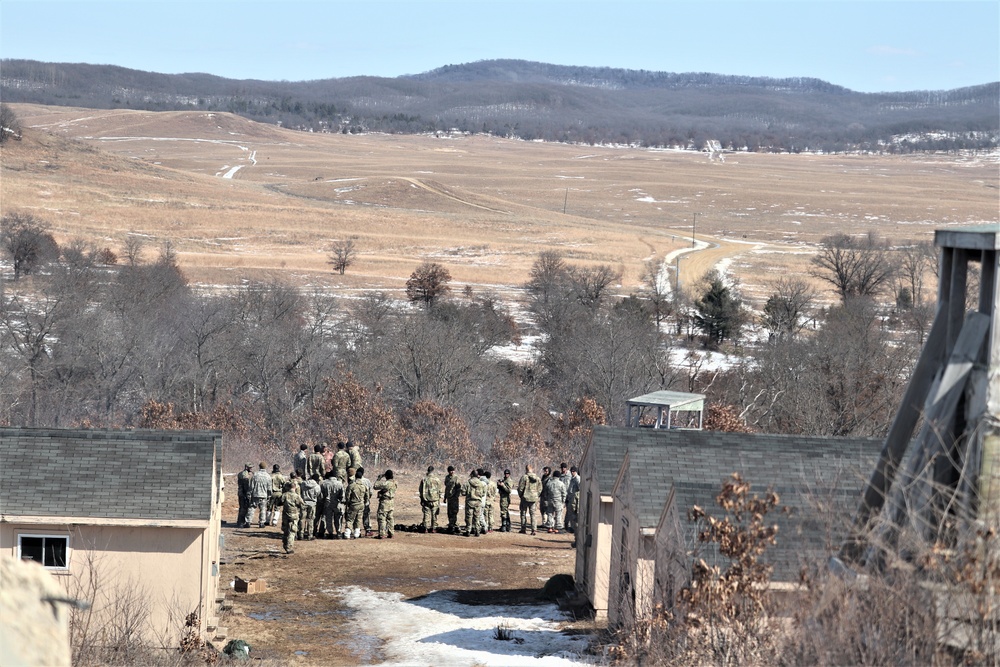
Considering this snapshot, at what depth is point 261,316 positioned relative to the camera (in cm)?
4703

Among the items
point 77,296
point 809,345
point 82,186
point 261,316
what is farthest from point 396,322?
point 82,186

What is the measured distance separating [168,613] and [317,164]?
148 meters

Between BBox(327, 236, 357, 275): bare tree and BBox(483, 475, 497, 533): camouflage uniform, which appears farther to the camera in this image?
BBox(327, 236, 357, 275): bare tree

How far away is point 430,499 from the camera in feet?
75.1

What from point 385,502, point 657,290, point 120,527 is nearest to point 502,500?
point 385,502

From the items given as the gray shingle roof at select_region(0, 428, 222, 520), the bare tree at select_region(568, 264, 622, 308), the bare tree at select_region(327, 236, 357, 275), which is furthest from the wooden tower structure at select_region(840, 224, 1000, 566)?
the bare tree at select_region(327, 236, 357, 275)

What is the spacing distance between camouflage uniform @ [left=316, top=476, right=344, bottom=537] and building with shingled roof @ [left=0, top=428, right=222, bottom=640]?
634 centimetres

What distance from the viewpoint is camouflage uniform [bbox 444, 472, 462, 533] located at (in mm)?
23219

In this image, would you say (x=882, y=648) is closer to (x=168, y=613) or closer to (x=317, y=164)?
(x=168, y=613)

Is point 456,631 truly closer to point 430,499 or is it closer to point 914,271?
point 430,499

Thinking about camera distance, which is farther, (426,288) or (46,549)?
(426,288)

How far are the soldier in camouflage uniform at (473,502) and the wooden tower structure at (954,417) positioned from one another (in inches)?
585

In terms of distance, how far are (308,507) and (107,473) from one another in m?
6.51

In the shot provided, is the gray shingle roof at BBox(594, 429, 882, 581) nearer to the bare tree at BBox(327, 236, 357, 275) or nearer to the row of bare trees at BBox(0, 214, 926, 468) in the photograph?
the row of bare trees at BBox(0, 214, 926, 468)
